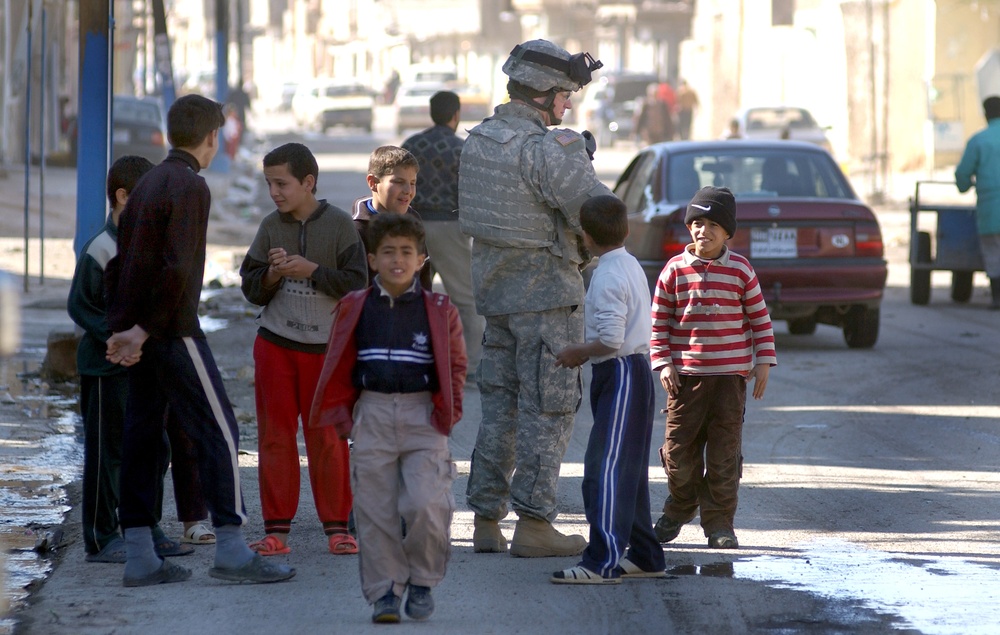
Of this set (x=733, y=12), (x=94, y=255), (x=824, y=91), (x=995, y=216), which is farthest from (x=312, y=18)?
(x=94, y=255)

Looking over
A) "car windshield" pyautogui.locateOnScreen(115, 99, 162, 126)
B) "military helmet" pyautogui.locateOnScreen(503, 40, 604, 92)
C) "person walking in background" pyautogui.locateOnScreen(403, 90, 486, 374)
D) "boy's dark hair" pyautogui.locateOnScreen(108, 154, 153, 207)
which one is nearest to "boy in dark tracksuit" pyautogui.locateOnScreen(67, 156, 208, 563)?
"boy's dark hair" pyautogui.locateOnScreen(108, 154, 153, 207)

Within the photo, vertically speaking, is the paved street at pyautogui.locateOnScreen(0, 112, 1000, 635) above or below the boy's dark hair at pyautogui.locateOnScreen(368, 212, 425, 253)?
below

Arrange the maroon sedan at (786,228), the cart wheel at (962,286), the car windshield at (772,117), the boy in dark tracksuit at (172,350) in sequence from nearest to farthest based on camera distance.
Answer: the boy in dark tracksuit at (172,350)
the maroon sedan at (786,228)
the cart wheel at (962,286)
the car windshield at (772,117)

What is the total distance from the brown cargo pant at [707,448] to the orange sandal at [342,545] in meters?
1.25

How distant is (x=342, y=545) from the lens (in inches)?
224

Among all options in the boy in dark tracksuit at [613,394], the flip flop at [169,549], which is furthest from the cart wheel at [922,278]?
the flip flop at [169,549]

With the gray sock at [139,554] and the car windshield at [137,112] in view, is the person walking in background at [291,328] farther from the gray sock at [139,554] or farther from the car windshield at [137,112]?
Answer: the car windshield at [137,112]

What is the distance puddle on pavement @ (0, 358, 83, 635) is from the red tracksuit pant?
858 millimetres

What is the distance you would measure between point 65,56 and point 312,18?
231 feet

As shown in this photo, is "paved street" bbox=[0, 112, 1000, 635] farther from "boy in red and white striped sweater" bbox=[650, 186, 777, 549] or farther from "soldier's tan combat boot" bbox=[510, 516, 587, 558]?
"boy in red and white striped sweater" bbox=[650, 186, 777, 549]

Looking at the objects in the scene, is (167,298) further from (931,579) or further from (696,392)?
(931,579)

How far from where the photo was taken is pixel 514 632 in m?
4.65

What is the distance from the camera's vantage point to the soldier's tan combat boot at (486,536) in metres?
5.71

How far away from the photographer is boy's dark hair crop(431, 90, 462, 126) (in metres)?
8.98
